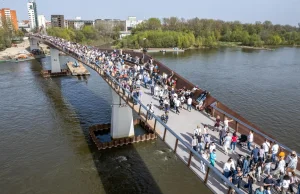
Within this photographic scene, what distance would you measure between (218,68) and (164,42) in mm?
51929

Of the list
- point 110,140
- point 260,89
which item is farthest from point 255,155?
point 260,89

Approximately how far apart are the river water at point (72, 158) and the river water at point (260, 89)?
15.4 m

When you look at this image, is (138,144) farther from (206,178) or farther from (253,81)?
(253,81)

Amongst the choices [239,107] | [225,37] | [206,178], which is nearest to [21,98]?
[239,107]

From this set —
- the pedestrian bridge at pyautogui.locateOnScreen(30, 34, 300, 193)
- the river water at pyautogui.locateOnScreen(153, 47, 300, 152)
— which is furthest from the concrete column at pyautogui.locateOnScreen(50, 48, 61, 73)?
the pedestrian bridge at pyautogui.locateOnScreen(30, 34, 300, 193)

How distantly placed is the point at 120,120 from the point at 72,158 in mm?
6167

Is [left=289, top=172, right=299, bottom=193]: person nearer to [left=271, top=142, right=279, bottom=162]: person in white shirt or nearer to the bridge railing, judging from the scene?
[left=271, top=142, right=279, bottom=162]: person in white shirt

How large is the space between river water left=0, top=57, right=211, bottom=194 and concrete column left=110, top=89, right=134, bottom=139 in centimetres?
193

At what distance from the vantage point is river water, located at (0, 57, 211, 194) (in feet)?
69.1

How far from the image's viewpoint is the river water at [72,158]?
2106 cm

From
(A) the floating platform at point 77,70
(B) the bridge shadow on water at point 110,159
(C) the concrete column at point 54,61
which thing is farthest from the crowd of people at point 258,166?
(C) the concrete column at point 54,61

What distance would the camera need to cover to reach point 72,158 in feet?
82.1

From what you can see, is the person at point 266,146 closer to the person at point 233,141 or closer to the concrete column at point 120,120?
the person at point 233,141

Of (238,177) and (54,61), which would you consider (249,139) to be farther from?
(54,61)
